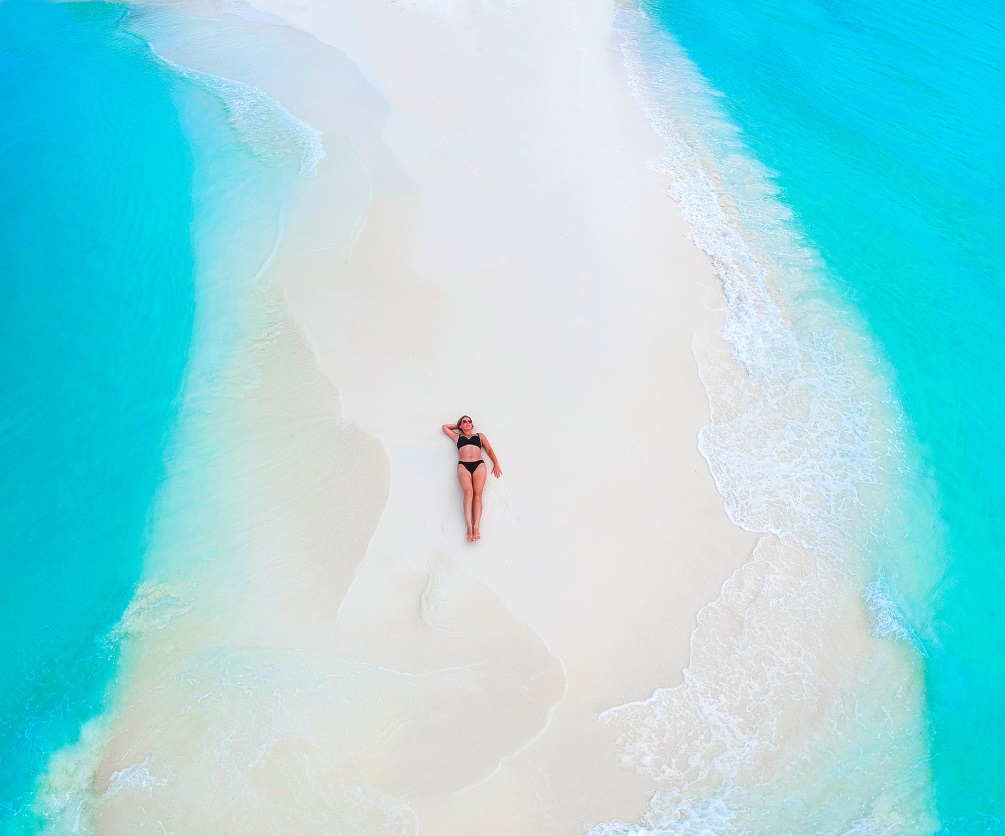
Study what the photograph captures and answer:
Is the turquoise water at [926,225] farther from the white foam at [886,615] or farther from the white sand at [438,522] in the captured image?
the white sand at [438,522]

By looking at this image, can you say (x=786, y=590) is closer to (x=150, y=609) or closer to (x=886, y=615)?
(x=886, y=615)

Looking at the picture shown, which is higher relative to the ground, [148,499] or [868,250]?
[868,250]

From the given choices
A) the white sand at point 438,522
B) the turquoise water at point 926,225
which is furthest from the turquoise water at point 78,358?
the turquoise water at point 926,225

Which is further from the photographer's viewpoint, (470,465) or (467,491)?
(470,465)

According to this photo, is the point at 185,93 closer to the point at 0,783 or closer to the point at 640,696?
the point at 0,783

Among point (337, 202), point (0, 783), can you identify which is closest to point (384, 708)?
point (0, 783)

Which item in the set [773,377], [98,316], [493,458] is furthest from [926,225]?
[98,316]
